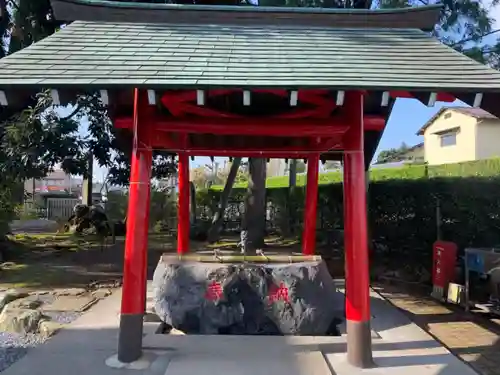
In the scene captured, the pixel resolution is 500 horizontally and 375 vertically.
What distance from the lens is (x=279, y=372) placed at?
4.53 m

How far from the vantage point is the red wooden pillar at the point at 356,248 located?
4688 mm

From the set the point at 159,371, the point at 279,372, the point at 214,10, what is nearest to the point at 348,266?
the point at 279,372

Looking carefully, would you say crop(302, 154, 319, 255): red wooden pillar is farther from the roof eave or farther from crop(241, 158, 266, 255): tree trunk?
crop(241, 158, 266, 255): tree trunk

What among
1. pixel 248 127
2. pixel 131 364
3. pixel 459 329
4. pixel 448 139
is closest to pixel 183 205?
pixel 248 127

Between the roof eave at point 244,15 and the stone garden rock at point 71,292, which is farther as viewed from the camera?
the stone garden rock at point 71,292

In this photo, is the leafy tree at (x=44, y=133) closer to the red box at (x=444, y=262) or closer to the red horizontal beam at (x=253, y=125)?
the red horizontal beam at (x=253, y=125)

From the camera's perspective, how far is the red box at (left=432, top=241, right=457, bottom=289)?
7.73 metres

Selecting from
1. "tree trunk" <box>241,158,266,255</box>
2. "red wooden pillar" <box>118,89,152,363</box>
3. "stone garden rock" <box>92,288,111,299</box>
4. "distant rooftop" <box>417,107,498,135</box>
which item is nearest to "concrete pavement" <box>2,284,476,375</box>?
"red wooden pillar" <box>118,89,152,363</box>

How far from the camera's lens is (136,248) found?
15.6ft

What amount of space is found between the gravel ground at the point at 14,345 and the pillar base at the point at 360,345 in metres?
3.51

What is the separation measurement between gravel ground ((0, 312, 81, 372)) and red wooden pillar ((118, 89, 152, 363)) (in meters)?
1.30

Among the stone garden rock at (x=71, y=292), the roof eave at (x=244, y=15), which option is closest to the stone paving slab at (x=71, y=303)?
the stone garden rock at (x=71, y=292)

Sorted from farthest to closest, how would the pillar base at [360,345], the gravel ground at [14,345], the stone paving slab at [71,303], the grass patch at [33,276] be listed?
the grass patch at [33,276]
the stone paving slab at [71,303]
the gravel ground at [14,345]
the pillar base at [360,345]

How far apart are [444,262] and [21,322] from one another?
639cm
